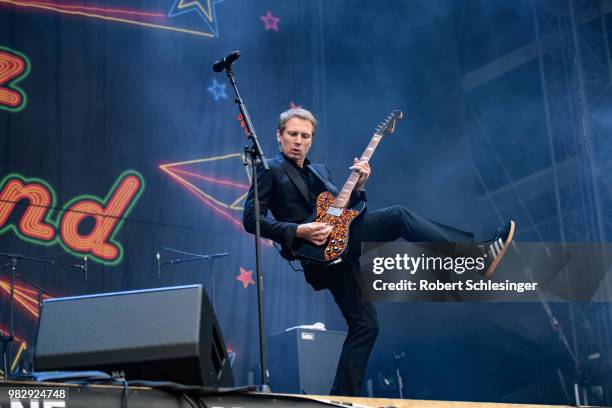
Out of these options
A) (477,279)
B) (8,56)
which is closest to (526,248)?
(477,279)

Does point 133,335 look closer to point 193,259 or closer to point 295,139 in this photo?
point 295,139

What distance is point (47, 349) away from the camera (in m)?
1.97

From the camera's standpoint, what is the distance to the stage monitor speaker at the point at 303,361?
5.55 metres

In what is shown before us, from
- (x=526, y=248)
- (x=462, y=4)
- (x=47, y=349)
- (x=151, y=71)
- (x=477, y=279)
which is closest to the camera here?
(x=47, y=349)

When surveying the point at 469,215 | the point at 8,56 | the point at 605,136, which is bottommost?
the point at 469,215

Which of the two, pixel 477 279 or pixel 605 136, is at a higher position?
pixel 605 136

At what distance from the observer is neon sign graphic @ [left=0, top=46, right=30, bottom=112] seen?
6.41 m

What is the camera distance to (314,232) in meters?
4.53

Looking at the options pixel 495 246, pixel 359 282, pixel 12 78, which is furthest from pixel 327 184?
pixel 12 78

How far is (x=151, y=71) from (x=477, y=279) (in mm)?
3143

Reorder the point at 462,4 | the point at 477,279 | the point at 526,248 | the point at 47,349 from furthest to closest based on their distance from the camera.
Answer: the point at 462,4
the point at 526,248
the point at 477,279
the point at 47,349

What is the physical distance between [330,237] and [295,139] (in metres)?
0.59

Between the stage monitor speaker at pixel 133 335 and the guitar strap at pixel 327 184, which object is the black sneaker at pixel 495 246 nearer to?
the guitar strap at pixel 327 184

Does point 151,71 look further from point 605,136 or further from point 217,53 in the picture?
point 605,136
